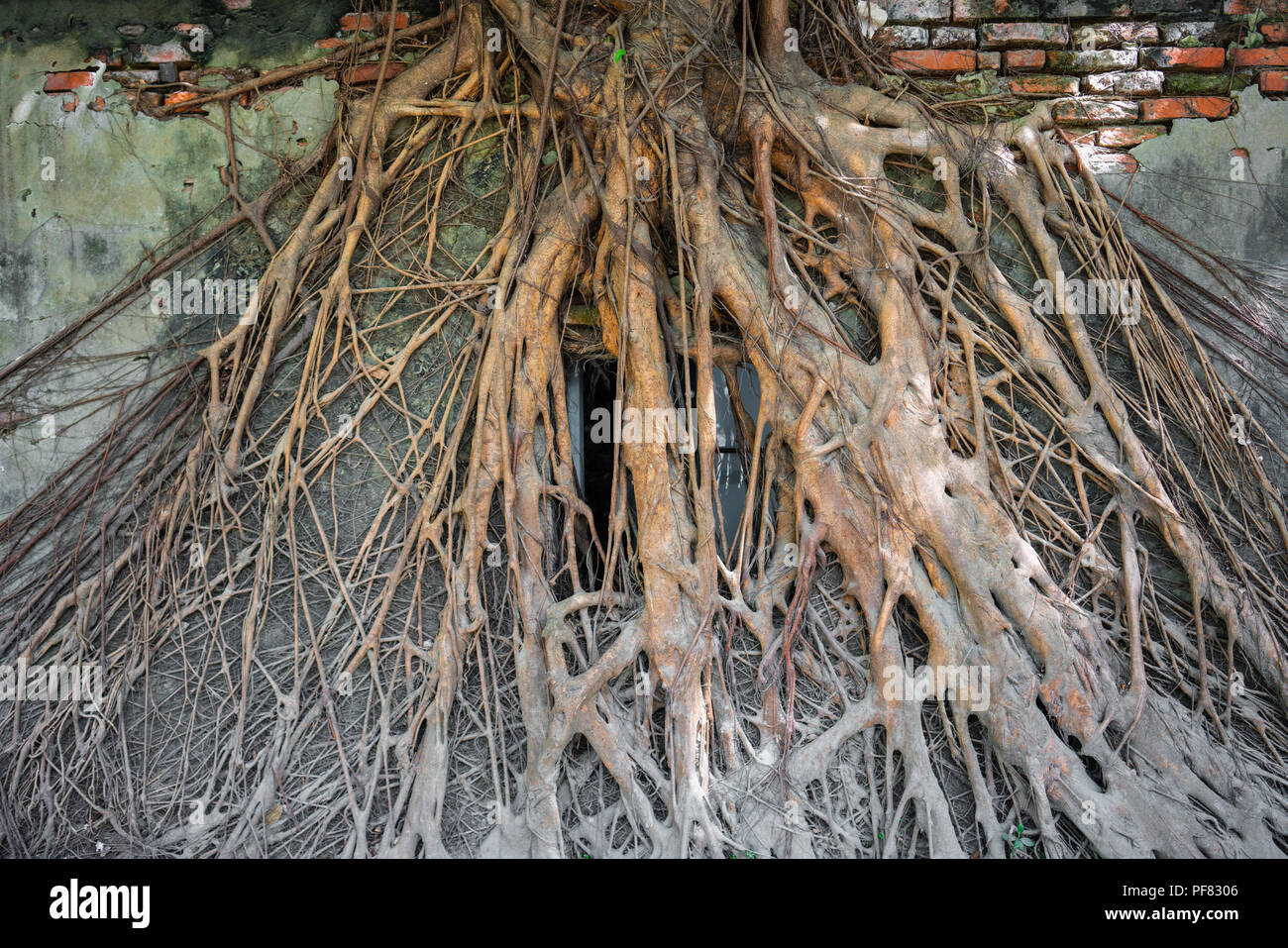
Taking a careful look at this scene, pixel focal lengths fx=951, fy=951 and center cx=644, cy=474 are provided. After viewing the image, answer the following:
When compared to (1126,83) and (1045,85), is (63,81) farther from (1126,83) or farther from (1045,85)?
(1126,83)

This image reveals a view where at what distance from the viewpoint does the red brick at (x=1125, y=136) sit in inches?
122

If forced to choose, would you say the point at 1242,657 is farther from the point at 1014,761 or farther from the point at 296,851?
the point at 296,851

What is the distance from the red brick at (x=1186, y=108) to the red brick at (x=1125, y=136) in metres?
0.04

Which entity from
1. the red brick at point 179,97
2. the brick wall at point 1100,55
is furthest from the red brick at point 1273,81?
the red brick at point 179,97

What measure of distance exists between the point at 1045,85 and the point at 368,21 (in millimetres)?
2230

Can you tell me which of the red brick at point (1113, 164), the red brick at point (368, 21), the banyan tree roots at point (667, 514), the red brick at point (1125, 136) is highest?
the red brick at point (368, 21)

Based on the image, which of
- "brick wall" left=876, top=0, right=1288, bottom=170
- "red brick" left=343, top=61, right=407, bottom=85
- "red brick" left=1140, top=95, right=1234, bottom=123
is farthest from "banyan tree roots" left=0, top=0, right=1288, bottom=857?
"red brick" left=1140, top=95, right=1234, bottom=123

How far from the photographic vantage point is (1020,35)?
122 inches

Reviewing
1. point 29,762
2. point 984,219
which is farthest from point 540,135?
point 29,762

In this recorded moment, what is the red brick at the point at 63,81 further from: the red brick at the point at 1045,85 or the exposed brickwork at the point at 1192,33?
the exposed brickwork at the point at 1192,33

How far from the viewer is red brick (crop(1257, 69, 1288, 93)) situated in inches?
122

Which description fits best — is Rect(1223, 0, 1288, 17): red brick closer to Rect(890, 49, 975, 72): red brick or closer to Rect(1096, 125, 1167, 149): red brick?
Rect(1096, 125, 1167, 149): red brick

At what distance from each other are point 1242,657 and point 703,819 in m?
1.64

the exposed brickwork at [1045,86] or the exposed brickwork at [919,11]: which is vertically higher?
the exposed brickwork at [919,11]
